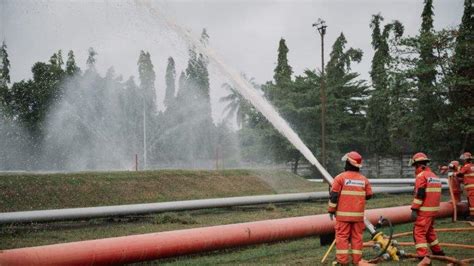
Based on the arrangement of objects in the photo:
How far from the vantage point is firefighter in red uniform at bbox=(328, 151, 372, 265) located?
762 cm

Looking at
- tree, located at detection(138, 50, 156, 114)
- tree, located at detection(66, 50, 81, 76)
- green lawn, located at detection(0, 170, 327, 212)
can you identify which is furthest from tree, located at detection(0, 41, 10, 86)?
green lawn, located at detection(0, 170, 327, 212)

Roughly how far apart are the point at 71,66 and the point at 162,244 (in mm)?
41281

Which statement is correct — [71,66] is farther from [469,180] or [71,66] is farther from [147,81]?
[469,180]

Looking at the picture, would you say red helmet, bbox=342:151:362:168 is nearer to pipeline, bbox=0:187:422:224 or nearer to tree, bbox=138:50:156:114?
pipeline, bbox=0:187:422:224

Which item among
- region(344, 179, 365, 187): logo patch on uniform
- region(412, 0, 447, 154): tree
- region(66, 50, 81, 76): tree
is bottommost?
region(344, 179, 365, 187): logo patch on uniform

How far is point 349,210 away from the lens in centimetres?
766

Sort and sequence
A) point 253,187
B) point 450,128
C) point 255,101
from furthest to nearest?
point 450,128 < point 253,187 < point 255,101

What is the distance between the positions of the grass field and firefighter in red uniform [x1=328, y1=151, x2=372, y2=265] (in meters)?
1.22

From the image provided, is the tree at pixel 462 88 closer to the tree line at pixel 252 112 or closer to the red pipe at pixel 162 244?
the tree line at pixel 252 112

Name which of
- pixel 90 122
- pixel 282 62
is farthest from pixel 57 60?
pixel 282 62

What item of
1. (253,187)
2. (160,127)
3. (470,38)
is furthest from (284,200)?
(160,127)

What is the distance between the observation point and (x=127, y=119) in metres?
38.1

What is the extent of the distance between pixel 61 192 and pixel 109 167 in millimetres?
18991

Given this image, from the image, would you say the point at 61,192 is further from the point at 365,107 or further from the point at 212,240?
the point at 365,107
